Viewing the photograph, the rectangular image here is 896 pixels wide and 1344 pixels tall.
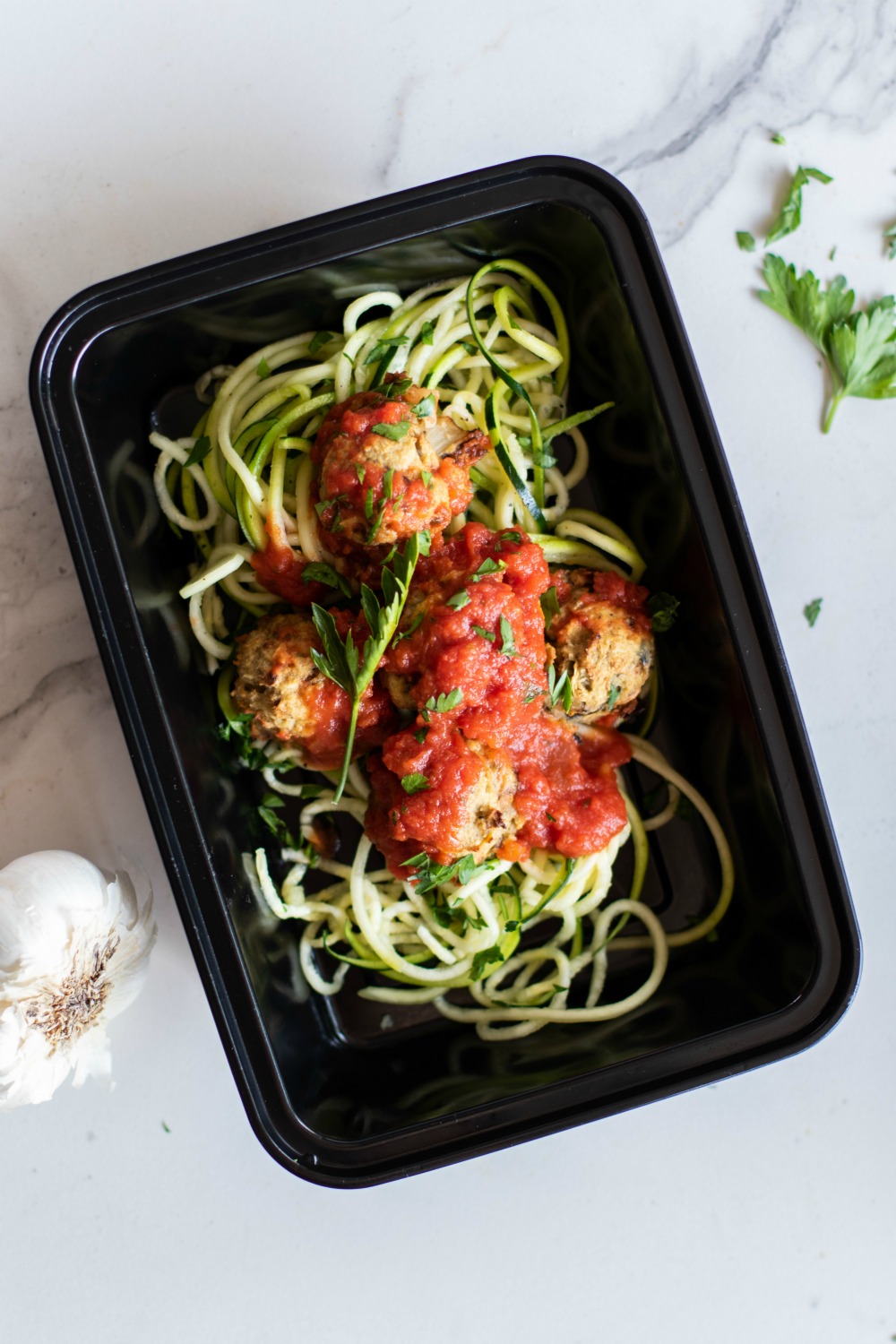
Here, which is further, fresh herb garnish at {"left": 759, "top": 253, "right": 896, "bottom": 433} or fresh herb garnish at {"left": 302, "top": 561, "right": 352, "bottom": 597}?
fresh herb garnish at {"left": 759, "top": 253, "right": 896, "bottom": 433}

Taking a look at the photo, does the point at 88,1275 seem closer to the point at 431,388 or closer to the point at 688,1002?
the point at 688,1002

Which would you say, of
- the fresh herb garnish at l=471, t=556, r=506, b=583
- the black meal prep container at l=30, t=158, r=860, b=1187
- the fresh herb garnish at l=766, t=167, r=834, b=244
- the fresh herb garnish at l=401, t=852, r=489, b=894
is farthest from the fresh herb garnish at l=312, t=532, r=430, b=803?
the fresh herb garnish at l=766, t=167, r=834, b=244

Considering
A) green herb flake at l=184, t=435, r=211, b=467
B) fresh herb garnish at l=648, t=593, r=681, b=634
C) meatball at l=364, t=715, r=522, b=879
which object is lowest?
meatball at l=364, t=715, r=522, b=879

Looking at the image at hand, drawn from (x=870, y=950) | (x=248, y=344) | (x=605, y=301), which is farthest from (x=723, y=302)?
(x=870, y=950)

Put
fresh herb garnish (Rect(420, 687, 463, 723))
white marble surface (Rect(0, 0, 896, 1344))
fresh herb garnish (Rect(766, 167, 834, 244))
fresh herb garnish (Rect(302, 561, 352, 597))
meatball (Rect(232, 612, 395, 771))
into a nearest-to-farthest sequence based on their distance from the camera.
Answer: fresh herb garnish (Rect(420, 687, 463, 723)) < meatball (Rect(232, 612, 395, 771)) < fresh herb garnish (Rect(302, 561, 352, 597)) < white marble surface (Rect(0, 0, 896, 1344)) < fresh herb garnish (Rect(766, 167, 834, 244))

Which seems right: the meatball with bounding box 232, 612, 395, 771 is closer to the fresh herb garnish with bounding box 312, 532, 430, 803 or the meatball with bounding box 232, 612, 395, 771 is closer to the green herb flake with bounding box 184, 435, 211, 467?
the fresh herb garnish with bounding box 312, 532, 430, 803

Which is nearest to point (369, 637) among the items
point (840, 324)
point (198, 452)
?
point (198, 452)

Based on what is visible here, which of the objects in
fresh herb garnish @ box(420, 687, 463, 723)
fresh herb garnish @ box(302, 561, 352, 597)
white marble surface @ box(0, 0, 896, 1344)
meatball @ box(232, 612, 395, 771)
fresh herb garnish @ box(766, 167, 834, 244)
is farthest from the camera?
fresh herb garnish @ box(766, 167, 834, 244)
